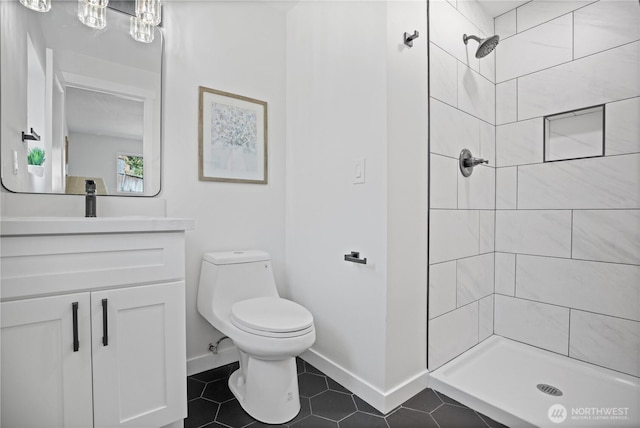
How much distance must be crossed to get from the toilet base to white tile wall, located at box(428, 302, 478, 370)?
771mm

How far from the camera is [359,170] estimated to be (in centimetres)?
161

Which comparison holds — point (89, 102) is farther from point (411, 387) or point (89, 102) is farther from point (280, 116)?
point (411, 387)

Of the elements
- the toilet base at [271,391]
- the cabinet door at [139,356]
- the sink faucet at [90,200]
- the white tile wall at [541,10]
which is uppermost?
the white tile wall at [541,10]

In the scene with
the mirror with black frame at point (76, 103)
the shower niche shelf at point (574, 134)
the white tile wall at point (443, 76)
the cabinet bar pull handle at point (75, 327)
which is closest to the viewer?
the cabinet bar pull handle at point (75, 327)

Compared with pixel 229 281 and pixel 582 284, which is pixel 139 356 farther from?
pixel 582 284

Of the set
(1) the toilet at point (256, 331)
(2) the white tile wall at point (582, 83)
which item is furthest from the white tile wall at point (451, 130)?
(1) the toilet at point (256, 331)

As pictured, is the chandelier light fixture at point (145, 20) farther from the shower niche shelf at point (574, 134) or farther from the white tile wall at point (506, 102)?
the shower niche shelf at point (574, 134)

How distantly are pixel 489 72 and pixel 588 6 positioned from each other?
55cm

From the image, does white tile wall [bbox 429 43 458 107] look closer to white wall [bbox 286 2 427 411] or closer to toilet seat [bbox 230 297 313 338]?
white wall [bbox 286 2 427 411]

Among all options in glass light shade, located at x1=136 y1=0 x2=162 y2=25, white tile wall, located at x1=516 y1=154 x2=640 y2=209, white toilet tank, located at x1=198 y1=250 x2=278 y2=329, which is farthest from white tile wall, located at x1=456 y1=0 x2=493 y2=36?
white toilet tank, located at x1=198 y1=250 x2=278 y2=329

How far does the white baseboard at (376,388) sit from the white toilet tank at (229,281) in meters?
0.55

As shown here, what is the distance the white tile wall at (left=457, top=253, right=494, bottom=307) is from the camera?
188 centimetres

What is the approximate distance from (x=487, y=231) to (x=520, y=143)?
24.2 inches

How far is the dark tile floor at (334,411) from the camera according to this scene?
139cm
